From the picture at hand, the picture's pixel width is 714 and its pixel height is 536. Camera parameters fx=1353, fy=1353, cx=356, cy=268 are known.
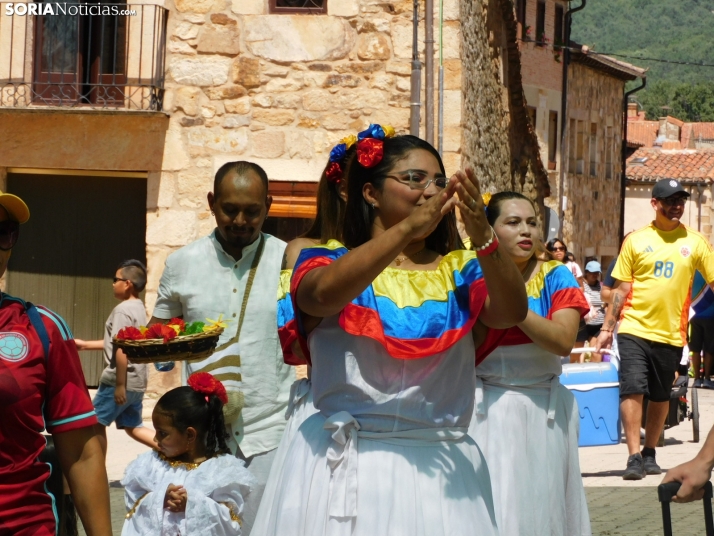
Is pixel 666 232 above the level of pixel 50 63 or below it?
below

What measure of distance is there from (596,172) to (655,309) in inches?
1209

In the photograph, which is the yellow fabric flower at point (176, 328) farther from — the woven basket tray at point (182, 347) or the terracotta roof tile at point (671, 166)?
the terracotta roof tile at point (671, 166)

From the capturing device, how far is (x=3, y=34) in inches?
645

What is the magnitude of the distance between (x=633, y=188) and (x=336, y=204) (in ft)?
162

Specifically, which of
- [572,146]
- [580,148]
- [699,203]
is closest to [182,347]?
[572,146]

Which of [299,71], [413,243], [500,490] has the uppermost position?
[299,71]

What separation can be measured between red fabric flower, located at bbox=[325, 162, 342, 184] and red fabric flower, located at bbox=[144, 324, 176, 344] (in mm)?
1456

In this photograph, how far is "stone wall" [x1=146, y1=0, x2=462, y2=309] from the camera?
50.9 ft

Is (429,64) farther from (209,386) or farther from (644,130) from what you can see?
(644,130)

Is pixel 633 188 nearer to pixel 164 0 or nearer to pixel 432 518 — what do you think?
pixel 164 0

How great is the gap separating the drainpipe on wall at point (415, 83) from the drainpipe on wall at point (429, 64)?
0.11 meters

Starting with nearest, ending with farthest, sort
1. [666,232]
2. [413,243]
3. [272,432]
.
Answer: [413,243]
[272,432]
[666,232]

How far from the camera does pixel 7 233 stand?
356 cm

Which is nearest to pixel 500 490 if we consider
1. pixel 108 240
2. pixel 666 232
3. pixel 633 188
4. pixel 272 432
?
pixel 272 432
